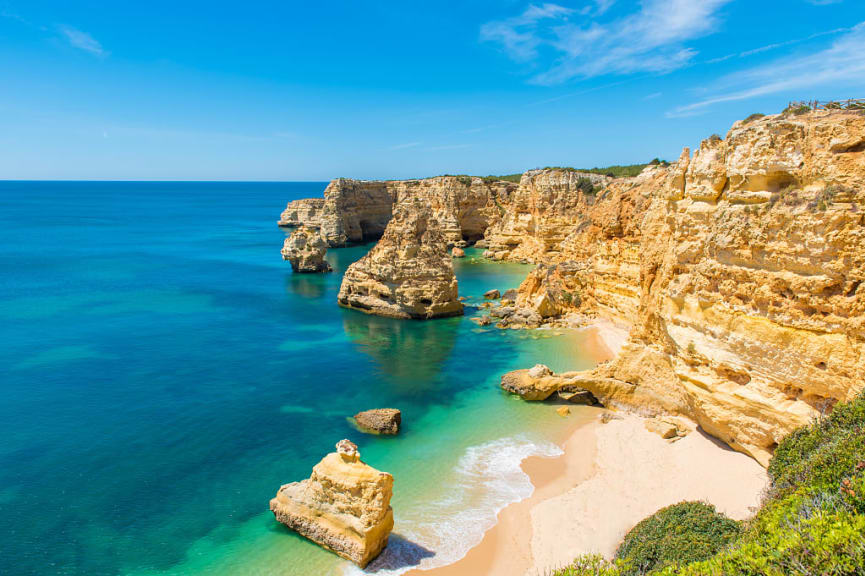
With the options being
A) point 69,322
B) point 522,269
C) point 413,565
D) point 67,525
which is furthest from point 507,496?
point 522,269

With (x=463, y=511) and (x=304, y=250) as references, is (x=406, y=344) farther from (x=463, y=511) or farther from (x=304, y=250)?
(x=304, y=250)

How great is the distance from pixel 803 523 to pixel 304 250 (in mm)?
53222

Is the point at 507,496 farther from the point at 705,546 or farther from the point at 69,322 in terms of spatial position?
the point at 69,322

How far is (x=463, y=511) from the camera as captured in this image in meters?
15.1

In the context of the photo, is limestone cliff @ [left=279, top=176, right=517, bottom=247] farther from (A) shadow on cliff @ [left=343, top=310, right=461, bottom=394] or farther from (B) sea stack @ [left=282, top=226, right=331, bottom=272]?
(A) shadow on cliff @ [left=343, top=310, right=461, bottom=394]

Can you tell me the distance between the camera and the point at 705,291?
15172 millimetres

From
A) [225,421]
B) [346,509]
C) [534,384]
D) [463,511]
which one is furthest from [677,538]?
[225,421]

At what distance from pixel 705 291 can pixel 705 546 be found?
7788 mm

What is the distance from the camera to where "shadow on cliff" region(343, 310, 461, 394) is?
87.6 feet

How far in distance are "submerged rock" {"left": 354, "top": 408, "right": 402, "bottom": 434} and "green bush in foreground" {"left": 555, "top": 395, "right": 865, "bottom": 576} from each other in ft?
33.6

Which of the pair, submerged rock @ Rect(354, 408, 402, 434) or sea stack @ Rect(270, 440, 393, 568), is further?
submerged rock @ Rect(354, 408, 402, 434)

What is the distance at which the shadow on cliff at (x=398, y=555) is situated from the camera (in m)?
12.9

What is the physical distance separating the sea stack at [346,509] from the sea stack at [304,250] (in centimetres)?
4427

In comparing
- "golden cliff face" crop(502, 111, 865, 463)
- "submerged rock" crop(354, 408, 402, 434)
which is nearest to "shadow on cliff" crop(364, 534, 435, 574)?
"submerged rock" crop(354, 408, 402, 434)
